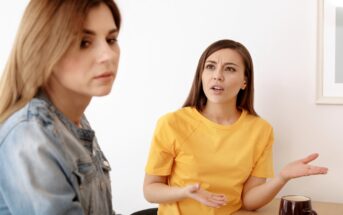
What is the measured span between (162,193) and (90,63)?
0.87m

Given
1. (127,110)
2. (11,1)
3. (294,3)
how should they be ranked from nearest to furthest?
(294,3)
(127,110)
(11,1)

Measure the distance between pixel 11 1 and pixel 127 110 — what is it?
3.01 feet

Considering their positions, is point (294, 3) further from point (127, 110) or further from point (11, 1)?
point (11, 1)

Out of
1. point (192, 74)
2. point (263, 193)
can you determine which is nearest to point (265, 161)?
point (263, 193)

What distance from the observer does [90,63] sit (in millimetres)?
958

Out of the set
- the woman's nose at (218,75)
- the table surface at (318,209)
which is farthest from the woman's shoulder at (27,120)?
the table surface at (318,209)

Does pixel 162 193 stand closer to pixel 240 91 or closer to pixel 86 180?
pixel 240 91

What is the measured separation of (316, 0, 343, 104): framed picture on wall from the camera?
6.06 ft

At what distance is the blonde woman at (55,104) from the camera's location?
2.59 ft

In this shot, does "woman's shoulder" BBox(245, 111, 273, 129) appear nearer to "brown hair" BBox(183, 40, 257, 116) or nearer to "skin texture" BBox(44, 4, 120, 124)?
"brown hair" BBox(183, 40, 257, 116)

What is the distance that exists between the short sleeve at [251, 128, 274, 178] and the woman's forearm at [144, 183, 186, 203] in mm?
351

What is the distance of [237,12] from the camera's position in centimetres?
197

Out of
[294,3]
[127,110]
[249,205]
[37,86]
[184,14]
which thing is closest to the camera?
[37,86]

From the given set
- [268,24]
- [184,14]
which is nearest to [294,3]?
[268,24]
